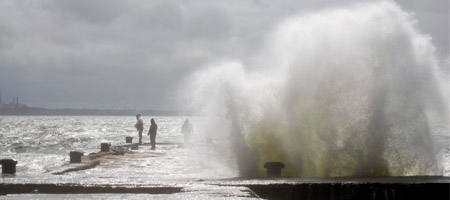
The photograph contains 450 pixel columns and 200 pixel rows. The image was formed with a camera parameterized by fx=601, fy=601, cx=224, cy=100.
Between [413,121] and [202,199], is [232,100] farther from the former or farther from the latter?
[202,199]

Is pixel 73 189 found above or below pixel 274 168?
below

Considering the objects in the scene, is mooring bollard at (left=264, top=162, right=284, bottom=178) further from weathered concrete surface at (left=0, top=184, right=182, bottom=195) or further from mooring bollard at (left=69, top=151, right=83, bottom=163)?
mooring bollard at (left=69, top=151, right=83, bottom=163)

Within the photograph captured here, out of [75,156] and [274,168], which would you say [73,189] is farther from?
[75,156]

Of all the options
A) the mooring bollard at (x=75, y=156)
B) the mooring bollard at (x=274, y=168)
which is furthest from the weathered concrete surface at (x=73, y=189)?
the mooring bollard at (x=75, y=156)

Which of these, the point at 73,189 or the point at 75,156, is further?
the point at 75,156

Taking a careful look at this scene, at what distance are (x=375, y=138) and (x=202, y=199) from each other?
670 cm

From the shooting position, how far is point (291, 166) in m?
13.8

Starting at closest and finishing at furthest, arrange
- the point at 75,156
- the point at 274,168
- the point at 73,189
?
the point at 73,189, the point at 274,168, the point at 75,156

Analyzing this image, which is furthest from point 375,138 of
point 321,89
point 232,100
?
point 232,100

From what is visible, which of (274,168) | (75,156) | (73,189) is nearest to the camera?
(73,189)

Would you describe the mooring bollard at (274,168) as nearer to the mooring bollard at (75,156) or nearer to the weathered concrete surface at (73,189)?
the weathered concrete surface at (73,189)

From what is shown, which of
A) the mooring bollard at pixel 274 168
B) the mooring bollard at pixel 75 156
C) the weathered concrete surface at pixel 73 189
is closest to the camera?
the weathered concrete surface at pixel 73 189

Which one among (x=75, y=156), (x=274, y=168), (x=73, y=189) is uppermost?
(x=274, y=168)

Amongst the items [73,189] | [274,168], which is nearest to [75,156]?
[274,168]
